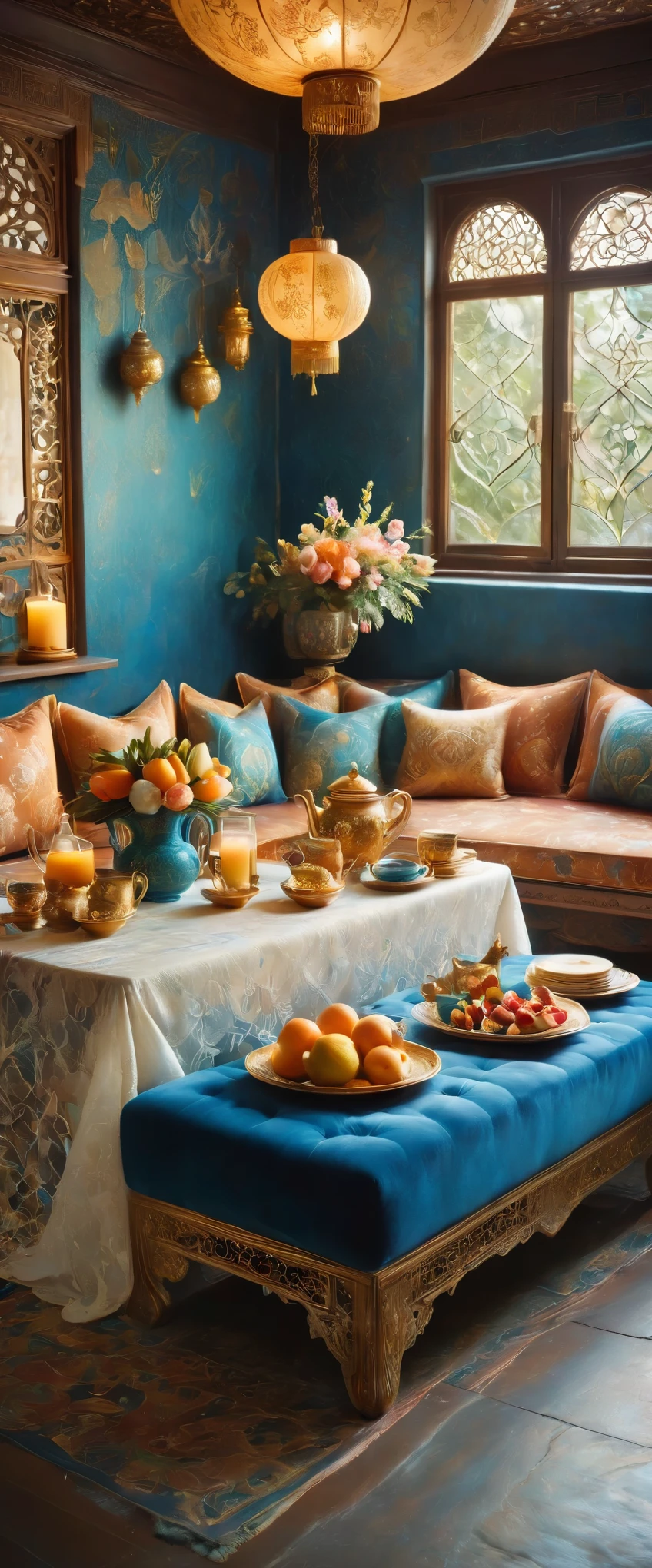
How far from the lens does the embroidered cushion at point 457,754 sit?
526cm

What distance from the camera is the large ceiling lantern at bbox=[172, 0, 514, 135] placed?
2.58 meters

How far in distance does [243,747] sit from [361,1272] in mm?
2902

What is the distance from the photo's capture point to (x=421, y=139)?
5.65m

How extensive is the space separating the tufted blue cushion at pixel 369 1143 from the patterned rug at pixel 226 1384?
28cm

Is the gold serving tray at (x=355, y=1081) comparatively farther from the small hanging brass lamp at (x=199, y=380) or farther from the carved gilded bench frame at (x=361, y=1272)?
the small hanging brass lamp at (x=199, y=380)

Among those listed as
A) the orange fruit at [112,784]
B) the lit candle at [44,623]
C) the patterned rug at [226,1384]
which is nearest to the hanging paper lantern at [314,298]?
the lit candle at [44,623]

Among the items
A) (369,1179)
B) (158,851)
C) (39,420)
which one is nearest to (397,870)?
(158,851)

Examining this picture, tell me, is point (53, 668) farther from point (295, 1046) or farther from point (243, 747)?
point (295, 1046)

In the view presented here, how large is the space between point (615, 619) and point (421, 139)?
2.03 m

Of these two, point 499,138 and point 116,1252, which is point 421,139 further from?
point 116,1252

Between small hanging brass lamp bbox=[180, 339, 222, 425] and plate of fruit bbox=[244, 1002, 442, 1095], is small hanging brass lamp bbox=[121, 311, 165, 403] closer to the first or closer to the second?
small hanging brass lamp bbox=[180, 339, 222, 425]

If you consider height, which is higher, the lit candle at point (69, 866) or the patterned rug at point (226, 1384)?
the lit candle at point (69, 866)

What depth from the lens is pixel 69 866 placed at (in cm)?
310

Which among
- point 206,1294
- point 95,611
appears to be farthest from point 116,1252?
point 95,611
